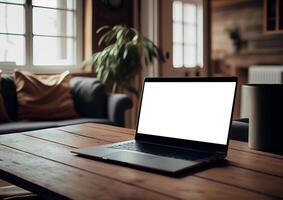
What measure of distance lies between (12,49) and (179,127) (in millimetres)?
2963

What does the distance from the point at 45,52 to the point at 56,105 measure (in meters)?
0.86

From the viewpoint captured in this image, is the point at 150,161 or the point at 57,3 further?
the point at 57,3

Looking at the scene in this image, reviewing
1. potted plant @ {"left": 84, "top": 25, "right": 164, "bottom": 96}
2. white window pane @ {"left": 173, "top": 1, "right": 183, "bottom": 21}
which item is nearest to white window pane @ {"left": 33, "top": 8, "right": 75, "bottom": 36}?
potted plant @ {"left": 84, "top": 25, "right": 164, "bottom": 96}

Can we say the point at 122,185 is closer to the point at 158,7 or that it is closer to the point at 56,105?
the point at 56,105

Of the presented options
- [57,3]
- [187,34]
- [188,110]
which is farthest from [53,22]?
[188,110]

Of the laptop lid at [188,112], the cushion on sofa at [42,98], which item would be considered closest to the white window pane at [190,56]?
the cushion on sofa at [42,98]

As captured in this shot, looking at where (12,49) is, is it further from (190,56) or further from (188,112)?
(188,112)

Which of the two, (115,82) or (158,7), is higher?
(158,7)

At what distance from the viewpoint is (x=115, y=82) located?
12.7 ft

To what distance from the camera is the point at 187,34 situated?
16.8 ft

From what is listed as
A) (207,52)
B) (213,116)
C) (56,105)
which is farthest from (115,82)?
(213,116)

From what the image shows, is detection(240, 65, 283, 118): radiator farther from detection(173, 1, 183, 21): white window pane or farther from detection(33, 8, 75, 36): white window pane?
detection(33, 8, 75, 36): white window pane

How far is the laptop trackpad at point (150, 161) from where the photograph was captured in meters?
0.98

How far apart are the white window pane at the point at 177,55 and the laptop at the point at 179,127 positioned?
141 inches
